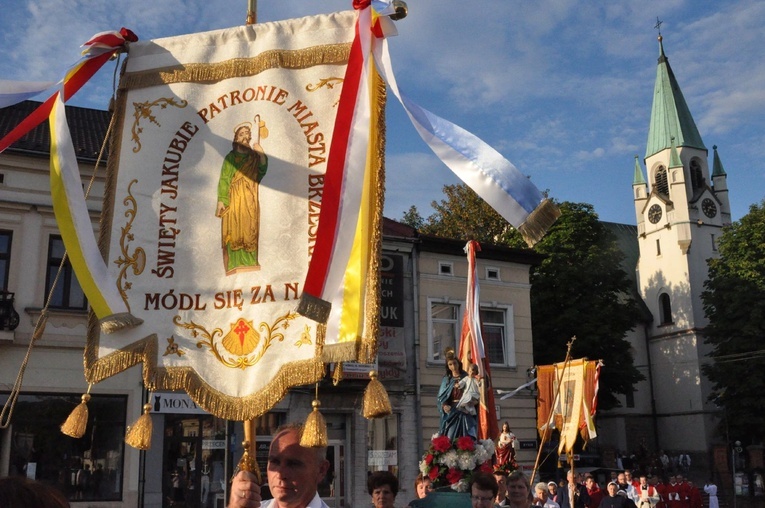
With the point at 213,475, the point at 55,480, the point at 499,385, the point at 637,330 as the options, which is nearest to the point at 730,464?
the point at 637,330

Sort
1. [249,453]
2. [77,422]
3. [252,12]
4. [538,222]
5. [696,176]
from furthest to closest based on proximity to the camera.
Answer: [696,176] < [252,12] < [77,422] < [538,222] < [249,453]

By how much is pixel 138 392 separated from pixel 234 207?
51.0 feet

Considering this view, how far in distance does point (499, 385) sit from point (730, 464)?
20.2m

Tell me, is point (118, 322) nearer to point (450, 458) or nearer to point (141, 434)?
point (141, 434)

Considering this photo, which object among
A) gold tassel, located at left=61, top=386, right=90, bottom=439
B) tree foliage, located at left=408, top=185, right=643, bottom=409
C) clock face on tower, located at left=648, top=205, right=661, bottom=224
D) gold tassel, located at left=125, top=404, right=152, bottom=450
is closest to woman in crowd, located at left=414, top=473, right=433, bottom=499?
gold tassel, located at left=125, top=404, right=152, bottom=450

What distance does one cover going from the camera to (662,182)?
191ft

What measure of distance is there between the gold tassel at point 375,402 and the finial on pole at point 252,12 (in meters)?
2.68

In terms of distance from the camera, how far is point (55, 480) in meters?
18.2

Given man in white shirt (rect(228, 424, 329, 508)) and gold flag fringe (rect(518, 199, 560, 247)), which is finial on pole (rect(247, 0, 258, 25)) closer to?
gold flag fringe (rect(518, 199, 560, 247))

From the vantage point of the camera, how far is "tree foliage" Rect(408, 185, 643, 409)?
1329 inches

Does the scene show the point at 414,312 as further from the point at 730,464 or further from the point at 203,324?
the point at 730,464

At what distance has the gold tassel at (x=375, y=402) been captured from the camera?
441 centimetres

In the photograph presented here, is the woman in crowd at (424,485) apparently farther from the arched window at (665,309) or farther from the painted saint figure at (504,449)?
the arched window at (665,309)

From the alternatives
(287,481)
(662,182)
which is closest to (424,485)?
(287,481)
